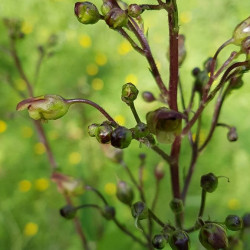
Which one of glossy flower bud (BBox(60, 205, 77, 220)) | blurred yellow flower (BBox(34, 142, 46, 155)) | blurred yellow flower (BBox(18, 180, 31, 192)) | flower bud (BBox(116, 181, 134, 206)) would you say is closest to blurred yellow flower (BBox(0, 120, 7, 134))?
blurred yellow flower (BBox(34, 142, 46, 155))

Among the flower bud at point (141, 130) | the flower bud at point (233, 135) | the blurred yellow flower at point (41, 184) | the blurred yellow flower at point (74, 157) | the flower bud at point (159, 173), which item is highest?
the flower bud at point (141, 130)

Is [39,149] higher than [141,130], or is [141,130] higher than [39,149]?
[141,130]

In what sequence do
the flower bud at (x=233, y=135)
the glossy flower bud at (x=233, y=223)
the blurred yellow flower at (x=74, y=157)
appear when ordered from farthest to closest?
the blurred yellow flower at (x=74, y=157) → the flower bud at (x=233, y=135) → the glossy flower bud at (x=233, y=223)

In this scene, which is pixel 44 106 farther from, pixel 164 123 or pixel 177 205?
pixel 177 205

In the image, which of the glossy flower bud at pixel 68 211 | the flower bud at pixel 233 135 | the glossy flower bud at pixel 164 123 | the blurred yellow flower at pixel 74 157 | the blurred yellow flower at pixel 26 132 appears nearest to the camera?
the glossy flower bud at pixel 164 123

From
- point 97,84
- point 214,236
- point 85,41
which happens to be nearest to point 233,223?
point 214,236

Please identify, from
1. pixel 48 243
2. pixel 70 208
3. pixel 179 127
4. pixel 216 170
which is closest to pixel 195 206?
pixel 216 170

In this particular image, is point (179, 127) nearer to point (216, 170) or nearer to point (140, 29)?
point (140, 29)

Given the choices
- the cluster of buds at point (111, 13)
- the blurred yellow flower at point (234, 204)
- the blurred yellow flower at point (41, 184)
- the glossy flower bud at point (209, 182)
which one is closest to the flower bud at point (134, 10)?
the cluster of buds at point (111, 13)

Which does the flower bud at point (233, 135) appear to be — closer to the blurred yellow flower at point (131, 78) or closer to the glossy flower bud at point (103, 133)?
the glossy flower bud at point (103, 133)
